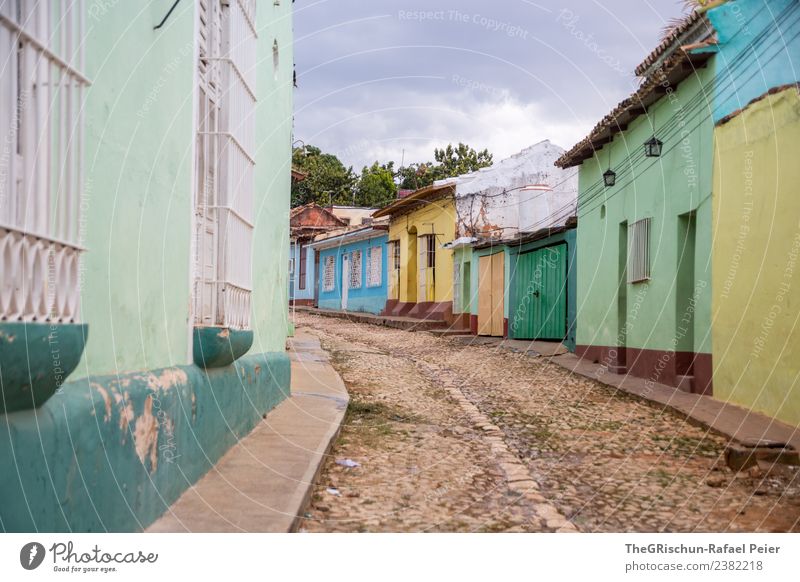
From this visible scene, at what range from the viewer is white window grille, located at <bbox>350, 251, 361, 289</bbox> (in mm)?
32469

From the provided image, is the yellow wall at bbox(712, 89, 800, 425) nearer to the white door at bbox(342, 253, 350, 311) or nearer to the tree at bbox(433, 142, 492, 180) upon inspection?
the white door at bbox(342, 253, 350, 311)

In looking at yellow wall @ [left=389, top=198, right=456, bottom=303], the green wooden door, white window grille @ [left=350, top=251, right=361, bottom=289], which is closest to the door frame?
white window grille @ [left=350, top=251, right=361, bottom=289]

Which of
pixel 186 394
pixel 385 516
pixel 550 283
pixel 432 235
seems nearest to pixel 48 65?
pixel 186 394

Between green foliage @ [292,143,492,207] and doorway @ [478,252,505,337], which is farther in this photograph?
green foliage @ [292,143,492,207]

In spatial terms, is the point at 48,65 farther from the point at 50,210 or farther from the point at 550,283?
the point at 550,283

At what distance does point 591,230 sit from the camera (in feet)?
47.9

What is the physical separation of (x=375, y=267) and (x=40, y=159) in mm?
28239

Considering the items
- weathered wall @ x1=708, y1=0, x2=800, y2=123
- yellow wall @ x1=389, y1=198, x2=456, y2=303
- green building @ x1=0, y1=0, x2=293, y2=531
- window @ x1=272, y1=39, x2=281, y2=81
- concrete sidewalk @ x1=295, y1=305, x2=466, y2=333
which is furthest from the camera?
yellow wall @ x1=389, y1=198, x2=456, y2=303

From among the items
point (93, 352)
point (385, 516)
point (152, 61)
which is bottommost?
point (385, 516)

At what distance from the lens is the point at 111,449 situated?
3.24 m

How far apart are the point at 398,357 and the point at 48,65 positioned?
12386mm

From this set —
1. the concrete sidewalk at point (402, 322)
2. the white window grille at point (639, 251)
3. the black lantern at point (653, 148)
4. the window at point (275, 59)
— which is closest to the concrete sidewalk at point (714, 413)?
the white window grille at point (639, 251)

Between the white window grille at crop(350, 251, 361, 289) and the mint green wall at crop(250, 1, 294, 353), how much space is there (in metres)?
23.2

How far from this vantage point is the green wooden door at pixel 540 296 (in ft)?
57.6
